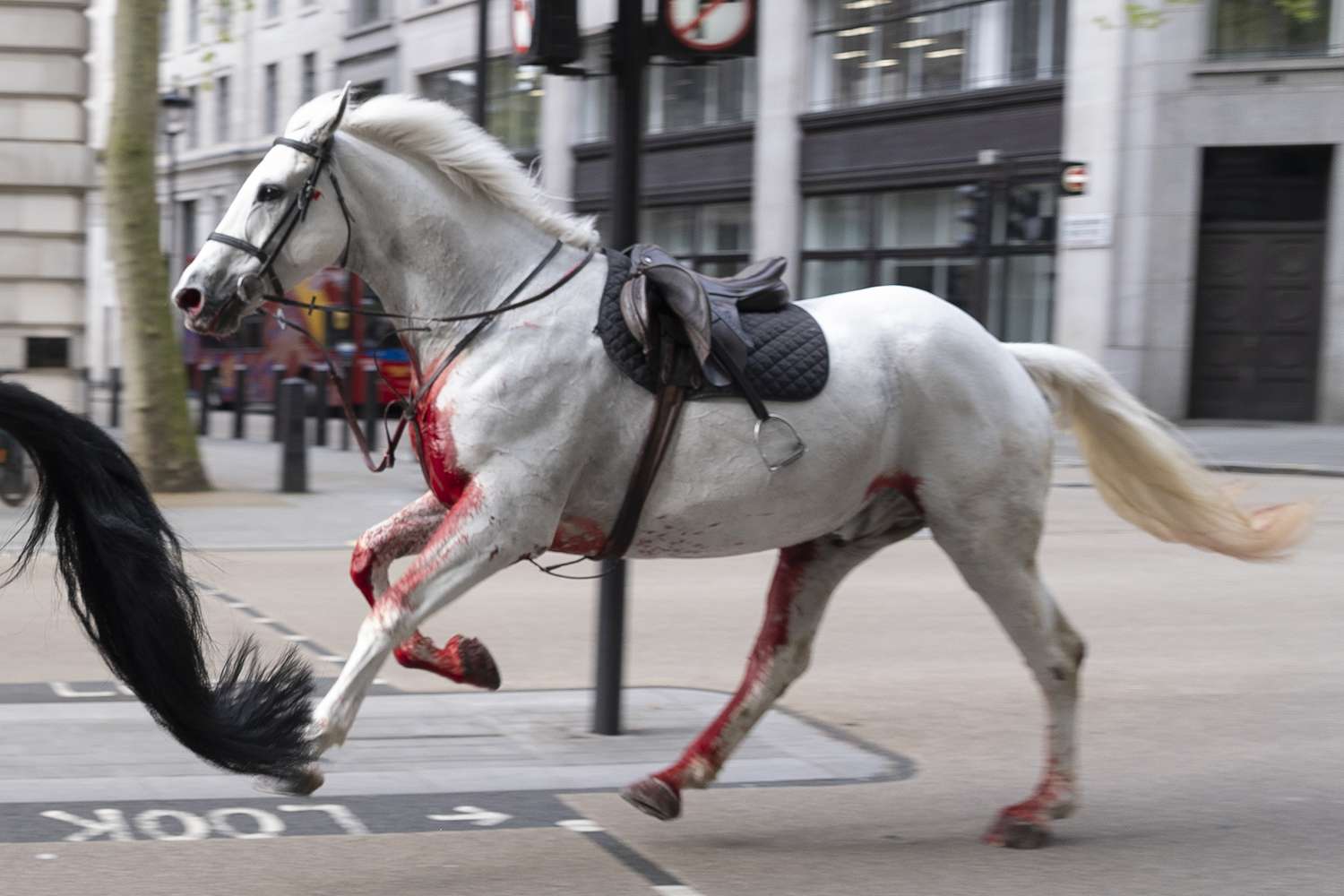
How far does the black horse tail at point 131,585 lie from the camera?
4.10 metres

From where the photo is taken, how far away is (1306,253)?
24172mm

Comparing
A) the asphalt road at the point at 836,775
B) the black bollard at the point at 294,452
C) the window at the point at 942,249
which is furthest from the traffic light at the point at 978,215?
the asphalt road at the point at 836,775

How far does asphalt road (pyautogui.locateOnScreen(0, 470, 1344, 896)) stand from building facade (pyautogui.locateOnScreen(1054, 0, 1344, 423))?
46.3 ft

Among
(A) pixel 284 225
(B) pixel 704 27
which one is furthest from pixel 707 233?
(A) pixel 284 225

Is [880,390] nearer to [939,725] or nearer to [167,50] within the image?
[939,725]

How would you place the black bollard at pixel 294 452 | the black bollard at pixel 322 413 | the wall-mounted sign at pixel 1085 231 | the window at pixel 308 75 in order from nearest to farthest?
the black bollard at pixel 294 452, the black bollard at pixel 322 413, the wall-mounted sign at pixel 1085 231, the window at pixel 308 75

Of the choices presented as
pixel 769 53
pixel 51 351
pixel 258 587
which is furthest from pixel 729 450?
pixel 769 53

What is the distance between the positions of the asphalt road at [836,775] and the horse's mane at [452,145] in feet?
5.86

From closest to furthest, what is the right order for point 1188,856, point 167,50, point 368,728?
point 1188,856, point 368,728, point 167,50

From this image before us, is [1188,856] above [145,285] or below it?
below

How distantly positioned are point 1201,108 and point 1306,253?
8.12ft

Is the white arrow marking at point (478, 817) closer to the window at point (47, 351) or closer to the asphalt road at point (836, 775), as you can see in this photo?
the asphalt road at point (836, 775)

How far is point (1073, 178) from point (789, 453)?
1917cm

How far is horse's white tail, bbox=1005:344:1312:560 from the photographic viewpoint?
18.3ft
